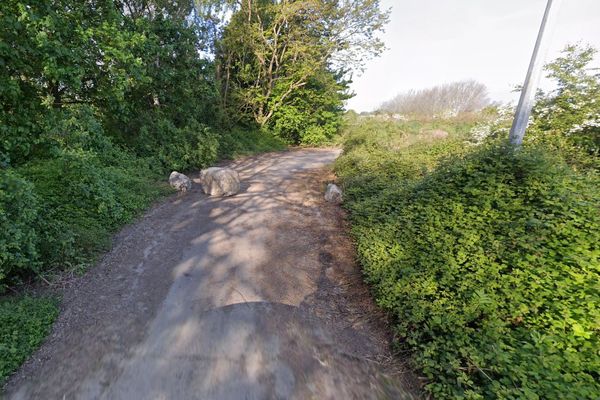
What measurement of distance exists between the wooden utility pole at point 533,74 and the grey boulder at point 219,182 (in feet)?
20.5

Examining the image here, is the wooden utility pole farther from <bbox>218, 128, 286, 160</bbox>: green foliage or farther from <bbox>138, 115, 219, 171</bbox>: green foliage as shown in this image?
<bbox>218, 128, 286, 160</bbox>: green foliage

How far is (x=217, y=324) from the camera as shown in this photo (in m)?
3.14

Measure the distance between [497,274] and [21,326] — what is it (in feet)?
16.8

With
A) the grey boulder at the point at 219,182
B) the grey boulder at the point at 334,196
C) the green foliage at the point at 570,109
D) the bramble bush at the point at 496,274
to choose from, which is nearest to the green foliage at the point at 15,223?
the grey boulder at the point at 219,182

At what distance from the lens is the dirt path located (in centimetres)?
245

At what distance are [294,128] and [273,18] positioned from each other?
6.07 metres

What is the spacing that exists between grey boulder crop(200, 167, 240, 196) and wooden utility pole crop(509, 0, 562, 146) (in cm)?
623

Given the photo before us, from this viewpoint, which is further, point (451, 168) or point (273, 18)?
point (273, 18)

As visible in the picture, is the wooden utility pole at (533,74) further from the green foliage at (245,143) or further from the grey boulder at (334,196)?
the green foliage at (245,143)

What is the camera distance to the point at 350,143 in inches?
409

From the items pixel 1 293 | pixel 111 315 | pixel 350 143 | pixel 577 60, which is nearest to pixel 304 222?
pixel 111 315

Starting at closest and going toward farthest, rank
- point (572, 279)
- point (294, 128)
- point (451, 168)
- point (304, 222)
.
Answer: point (572, 279), point (451, 168), point (304, 222), point (294, 128)

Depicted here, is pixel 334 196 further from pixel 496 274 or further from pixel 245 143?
pixel 245 143

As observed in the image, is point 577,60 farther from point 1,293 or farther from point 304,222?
point 1,293
